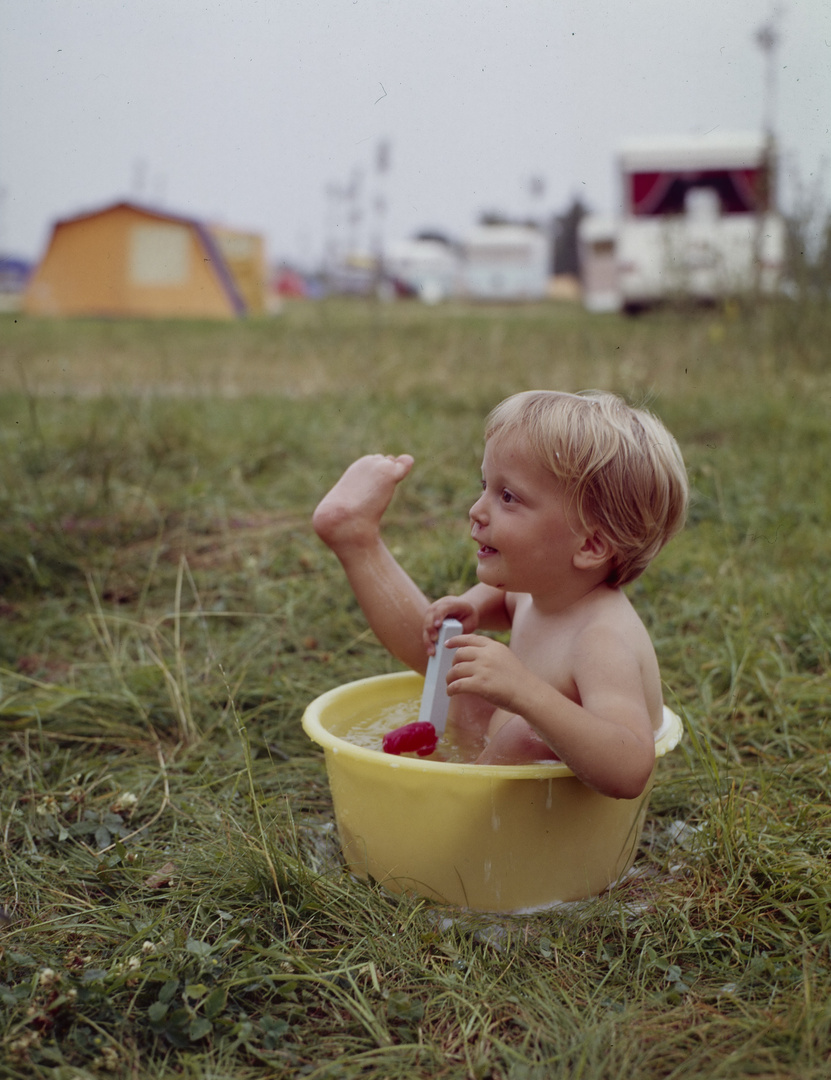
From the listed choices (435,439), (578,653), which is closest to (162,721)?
(578,653)

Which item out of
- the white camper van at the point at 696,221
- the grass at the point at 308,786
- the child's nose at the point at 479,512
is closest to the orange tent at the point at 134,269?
the white camper van at the point at 696,221

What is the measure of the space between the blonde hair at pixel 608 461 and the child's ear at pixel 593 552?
0.01 meters

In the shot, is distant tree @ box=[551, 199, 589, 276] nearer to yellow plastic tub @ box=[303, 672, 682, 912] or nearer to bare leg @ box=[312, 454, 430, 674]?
bare leg @ box=[312, 454, 430, 674]

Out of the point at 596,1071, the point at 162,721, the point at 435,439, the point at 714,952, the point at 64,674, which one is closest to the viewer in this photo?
the point at 596,1071

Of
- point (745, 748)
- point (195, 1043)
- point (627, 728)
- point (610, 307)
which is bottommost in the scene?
point (610, 307)

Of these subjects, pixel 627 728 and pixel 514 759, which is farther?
pixel 514 759

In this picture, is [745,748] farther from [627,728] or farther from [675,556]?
[675,556]

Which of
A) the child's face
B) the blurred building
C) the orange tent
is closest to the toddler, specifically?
the child's face

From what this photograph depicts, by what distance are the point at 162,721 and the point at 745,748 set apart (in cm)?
112

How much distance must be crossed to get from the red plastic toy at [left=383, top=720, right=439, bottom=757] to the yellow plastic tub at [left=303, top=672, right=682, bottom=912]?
10 centimetres

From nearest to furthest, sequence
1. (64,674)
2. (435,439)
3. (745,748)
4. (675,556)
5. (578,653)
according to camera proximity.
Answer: (578,653), (745,748), (64,674), (675,556), (435,439)

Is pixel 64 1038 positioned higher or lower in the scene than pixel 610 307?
higher

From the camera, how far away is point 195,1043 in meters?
1.19

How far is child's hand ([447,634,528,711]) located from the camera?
1.38 metres
